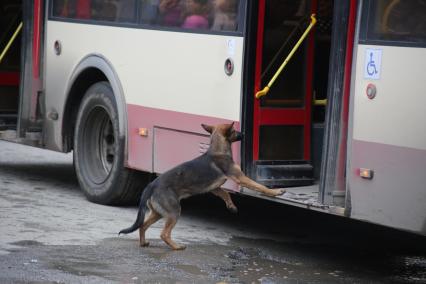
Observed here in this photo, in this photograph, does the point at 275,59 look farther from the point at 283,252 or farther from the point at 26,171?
the point at 26,171

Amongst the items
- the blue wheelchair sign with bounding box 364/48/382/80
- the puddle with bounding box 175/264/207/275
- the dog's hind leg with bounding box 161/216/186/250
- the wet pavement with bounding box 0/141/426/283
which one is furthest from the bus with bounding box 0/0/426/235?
the puddle with bounding box 175/264/207/275

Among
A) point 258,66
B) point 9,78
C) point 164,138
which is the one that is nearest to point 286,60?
point 258,66

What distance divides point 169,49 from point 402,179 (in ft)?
10.0

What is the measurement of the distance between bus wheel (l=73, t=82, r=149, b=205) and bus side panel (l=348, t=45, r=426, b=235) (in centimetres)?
326

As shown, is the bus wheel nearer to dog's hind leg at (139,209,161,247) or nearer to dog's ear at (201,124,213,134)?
dog's ear at (201,124,213,134)

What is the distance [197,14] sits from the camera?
9.37 m

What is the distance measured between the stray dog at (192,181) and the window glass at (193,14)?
92 centimetres

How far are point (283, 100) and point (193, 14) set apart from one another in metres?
1.10

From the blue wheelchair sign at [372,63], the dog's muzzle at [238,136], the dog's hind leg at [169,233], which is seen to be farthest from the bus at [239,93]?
the dog's hind leg at [169,233]

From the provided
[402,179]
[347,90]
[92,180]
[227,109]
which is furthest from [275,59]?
[92,180]

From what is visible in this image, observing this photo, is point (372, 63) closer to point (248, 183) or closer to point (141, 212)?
point (248, 183)

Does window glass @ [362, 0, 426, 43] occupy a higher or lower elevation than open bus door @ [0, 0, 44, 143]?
higher

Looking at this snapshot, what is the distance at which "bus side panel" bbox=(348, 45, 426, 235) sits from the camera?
7176mm

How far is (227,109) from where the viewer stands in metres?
8.95
